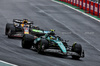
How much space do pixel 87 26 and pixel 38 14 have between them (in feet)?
27.7

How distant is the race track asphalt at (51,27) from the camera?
1526cm

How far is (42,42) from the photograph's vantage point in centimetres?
1733

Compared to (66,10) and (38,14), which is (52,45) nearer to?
(38,14)

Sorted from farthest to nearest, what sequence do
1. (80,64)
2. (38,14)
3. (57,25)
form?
(38,14) < (57,25) < (80,64)

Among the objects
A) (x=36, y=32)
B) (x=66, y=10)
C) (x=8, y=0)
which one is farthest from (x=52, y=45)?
(x=8, y=0)

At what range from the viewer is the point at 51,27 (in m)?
31.2

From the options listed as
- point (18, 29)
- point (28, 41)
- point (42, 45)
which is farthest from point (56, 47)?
point (18, 29)

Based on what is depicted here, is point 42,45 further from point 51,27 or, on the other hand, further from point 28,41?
Result: point 51,27

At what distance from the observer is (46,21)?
113 feet

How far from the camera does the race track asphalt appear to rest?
1526cm

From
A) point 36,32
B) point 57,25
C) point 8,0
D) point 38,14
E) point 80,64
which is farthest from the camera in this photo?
point 8,0

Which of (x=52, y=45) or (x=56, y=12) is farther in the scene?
(x=56, y=12)

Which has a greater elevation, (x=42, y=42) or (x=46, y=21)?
(x=42, y=42)

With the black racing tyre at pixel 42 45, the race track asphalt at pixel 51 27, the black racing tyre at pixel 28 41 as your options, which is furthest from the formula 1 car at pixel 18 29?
the black racing tyre at pixel 42 45
